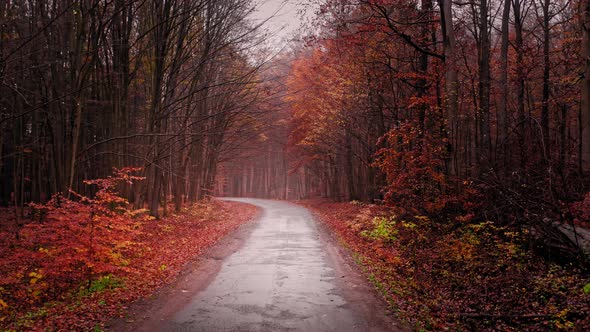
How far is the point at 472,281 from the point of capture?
26.6 feet

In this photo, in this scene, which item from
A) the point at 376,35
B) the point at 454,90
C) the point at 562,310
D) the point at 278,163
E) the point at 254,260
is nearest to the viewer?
the point at 562,310

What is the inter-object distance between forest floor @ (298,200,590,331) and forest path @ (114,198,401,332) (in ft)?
1.93

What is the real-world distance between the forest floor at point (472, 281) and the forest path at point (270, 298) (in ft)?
1.93

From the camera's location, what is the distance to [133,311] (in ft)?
22.8

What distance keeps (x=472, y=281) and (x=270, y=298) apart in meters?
3.93

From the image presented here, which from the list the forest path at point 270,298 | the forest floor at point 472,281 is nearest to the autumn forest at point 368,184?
the forest floor at point 472,281

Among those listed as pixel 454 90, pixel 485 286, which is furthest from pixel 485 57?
→ pixel 485 286

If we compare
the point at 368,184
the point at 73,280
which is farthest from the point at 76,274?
the point at 368,184

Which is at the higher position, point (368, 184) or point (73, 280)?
point (368, 184)

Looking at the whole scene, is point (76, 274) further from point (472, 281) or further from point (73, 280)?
point (472, 281)

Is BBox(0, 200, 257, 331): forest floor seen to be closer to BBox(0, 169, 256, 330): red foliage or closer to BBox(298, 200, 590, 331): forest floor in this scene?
BBox(0, 169, 256, 330): red foliage

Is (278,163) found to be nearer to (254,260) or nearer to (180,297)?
(254,260)

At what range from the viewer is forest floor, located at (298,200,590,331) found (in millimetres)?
6184

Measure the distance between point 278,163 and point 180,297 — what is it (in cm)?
4475
